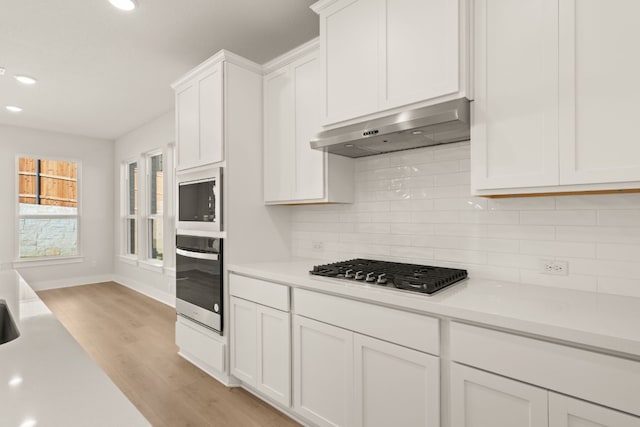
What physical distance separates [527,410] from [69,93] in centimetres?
517

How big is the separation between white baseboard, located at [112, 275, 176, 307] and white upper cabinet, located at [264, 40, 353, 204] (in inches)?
117

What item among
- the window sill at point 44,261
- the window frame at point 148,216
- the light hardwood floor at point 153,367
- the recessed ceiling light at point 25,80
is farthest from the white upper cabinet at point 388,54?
the window sill at point 44,261

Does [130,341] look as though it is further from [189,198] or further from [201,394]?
[189,198]

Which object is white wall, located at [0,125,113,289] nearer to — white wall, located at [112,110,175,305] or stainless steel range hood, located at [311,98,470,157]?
white wall, located at [112,110,175,305]

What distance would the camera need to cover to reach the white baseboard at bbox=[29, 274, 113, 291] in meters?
5.79

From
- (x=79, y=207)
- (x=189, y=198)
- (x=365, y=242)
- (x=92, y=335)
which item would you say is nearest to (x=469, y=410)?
(x=365, y=242)

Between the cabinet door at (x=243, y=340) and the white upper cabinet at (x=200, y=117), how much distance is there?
3.77 feet

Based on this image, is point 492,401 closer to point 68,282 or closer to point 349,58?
point 349,58

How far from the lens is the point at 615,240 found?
157cm

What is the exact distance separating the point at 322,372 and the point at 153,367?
1830mm

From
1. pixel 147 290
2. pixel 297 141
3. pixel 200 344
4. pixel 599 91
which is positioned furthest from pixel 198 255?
pixel 147 290

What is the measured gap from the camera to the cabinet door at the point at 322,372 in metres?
1.79

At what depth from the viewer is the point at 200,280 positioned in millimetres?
2785

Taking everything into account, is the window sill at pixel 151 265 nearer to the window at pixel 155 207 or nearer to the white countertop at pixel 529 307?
the window at pixel 155 207
